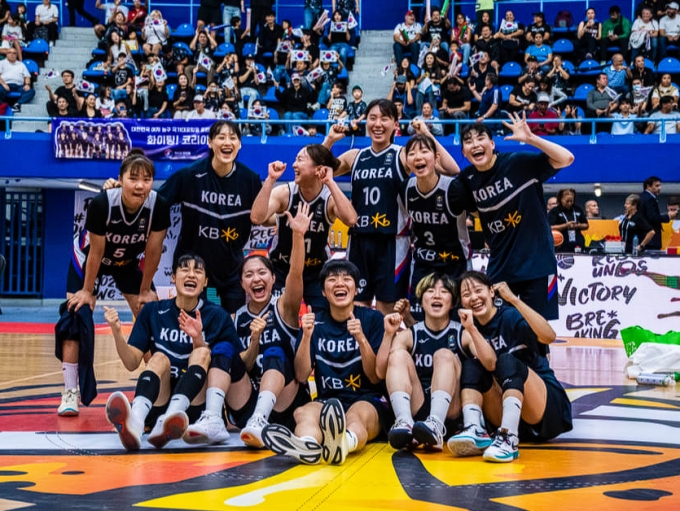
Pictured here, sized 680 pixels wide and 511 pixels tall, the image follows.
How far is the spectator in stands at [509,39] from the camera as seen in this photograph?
20.3 metres

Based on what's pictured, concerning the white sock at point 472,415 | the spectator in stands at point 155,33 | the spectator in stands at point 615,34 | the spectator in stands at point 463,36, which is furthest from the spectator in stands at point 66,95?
the white sock at point 472,415

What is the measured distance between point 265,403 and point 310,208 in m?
1.82

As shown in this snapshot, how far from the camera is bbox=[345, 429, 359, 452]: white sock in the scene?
15.4 ft

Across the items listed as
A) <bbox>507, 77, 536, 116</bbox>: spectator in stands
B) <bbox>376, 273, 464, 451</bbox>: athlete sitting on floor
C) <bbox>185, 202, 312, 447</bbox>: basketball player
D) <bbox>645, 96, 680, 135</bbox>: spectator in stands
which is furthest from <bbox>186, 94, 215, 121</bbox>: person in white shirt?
<bbox>376, 273, 464, 451</bbox>: athlete sitting on floor

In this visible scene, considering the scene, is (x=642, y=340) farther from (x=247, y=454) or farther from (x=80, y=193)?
(x=80, y=193)

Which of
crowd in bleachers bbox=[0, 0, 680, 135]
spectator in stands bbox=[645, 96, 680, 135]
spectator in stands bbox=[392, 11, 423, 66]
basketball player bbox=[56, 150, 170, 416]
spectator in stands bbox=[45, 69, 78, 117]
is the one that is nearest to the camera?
basketball player bbox=[56, 150, 170, 416]

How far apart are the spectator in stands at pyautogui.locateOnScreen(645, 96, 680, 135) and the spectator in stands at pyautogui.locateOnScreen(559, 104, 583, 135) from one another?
141cm

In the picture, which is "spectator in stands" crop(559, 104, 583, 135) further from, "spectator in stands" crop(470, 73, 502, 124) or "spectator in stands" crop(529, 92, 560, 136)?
"spectator in stands" crop(470, 73, 502, 124)

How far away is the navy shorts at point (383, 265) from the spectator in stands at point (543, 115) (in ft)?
40.0

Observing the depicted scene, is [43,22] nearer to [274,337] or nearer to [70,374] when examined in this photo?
[70,374]

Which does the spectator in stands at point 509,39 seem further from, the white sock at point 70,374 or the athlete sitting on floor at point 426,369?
the white sock at point 70,374

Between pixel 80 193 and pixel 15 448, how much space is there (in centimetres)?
1725

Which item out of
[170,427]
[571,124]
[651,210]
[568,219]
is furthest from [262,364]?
[571,124]

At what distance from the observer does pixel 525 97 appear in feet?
60.3
